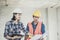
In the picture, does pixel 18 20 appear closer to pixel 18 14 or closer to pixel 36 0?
pixel 18 14

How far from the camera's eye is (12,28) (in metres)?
3.03

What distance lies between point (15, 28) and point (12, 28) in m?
0.08

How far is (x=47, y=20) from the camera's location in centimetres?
324

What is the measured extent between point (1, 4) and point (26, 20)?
74cm

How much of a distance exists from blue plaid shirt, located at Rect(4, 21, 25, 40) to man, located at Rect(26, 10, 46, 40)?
0.62 feet

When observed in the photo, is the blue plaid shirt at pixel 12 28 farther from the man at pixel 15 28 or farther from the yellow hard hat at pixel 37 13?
the yellow hard hat at pixel 37 13

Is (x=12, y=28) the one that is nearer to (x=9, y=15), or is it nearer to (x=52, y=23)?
(x=9, y=15)

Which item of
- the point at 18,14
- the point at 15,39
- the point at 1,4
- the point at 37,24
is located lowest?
the point at 15,39

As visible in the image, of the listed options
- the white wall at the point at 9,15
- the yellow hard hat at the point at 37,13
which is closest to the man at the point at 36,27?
the yellow hard hat at the point at 37,13

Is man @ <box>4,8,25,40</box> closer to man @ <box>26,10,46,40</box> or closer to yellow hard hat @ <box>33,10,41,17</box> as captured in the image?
man @ <box>26,10,46,40</box>

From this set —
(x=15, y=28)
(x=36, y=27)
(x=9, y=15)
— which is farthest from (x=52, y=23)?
(x=9, y=15)

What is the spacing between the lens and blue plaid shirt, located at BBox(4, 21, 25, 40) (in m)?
2.99

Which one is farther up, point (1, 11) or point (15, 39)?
point (1, 11)

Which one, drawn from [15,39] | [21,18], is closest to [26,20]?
[21,18]
